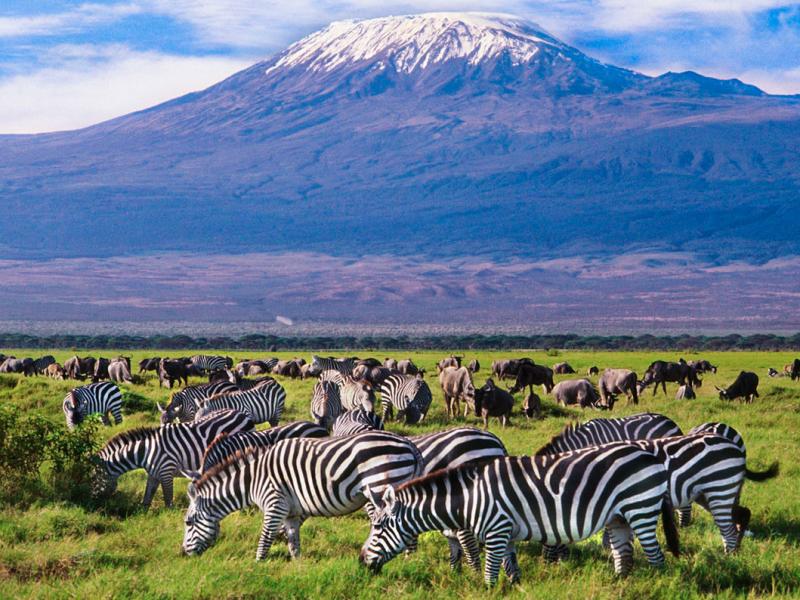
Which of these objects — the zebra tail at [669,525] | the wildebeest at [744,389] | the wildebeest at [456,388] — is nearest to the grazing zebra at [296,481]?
the zebra tail at [669,525]

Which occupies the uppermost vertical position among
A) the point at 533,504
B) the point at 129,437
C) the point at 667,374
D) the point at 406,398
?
the point at 533,504

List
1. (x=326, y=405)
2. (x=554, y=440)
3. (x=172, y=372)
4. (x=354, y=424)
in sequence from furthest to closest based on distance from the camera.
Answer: (x=172, y=372)
(x=326, y=405)
(x=354, y=424)
(x=554, y=440)

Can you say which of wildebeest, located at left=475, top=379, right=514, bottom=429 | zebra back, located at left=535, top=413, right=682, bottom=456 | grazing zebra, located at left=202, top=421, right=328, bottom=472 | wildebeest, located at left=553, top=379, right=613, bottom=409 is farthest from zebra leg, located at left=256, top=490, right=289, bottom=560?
wildebeest, located at left=553, top=379, right=613, bottom=409

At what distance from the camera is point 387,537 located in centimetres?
1055

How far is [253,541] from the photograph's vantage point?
12625 mm

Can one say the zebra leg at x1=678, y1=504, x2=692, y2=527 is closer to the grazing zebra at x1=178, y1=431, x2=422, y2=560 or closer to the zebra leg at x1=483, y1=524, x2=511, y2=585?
the grazing zebra at x1=178, y1=431, x2=422, y2=560

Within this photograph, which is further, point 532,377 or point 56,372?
point 56,372

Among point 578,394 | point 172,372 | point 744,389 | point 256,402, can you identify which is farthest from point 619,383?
point 172,372

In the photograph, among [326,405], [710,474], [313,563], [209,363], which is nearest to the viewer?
[313,563]

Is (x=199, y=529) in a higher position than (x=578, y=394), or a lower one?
higher

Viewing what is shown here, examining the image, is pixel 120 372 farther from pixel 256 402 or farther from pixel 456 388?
pixel 256 402

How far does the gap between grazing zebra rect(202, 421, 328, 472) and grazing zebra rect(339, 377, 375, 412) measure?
8.33 m

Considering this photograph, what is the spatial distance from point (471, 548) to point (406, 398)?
14.5 metres

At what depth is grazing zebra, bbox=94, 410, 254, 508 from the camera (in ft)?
49.5
